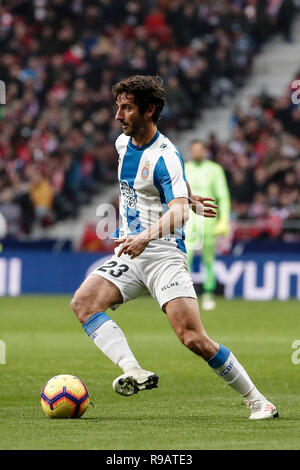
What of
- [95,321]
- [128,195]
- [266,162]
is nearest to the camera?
[95,321]

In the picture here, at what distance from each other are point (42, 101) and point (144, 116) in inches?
728

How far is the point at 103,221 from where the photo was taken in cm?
2253

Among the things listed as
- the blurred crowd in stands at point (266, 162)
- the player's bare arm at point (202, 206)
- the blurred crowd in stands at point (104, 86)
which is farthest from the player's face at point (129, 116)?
the blurred crowd in stands at point (104, 86)

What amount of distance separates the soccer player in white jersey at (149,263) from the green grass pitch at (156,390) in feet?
1.08

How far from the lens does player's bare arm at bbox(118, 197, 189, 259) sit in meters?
6.47

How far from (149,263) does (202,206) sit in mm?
598

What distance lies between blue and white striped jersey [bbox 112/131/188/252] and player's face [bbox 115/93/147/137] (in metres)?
0.15

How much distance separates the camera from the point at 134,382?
262 inches

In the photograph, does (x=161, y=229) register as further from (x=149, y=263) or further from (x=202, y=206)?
(x=202, y=206)

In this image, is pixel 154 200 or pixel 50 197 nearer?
pixel 154 200

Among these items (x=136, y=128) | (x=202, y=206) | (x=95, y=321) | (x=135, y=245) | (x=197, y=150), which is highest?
(x=136, y=128)

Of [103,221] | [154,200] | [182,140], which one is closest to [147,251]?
[154,200]

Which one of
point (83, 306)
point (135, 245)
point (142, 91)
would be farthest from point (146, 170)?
point (83, 306)
